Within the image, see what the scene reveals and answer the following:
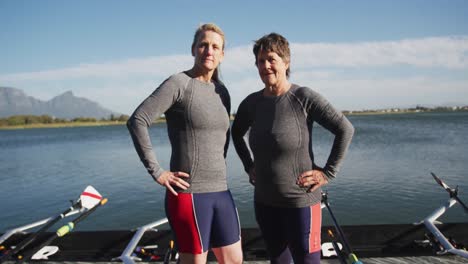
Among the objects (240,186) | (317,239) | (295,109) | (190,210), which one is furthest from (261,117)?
(240,186)

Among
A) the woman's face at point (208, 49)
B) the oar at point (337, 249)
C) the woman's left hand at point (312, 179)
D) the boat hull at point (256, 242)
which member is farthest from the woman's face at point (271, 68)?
the boat hull at point (256, 242)

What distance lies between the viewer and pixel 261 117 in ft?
8.52

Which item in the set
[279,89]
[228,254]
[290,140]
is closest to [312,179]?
[290,140]

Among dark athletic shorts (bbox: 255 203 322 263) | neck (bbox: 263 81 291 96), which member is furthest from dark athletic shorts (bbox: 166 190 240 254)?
neck (bbox: 263 81 291 96)

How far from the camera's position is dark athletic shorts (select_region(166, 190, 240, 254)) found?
95.4 inches

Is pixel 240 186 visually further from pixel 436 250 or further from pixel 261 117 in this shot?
pixel 261 117

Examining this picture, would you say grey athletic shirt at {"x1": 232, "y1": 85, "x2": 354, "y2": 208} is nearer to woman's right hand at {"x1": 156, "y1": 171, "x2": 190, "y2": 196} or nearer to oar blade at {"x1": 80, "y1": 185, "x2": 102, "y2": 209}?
woman's right hand at {"x1": 156, "y1": 171, "x2": 190, "y2": 196}

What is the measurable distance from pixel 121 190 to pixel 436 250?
11784 millimetres

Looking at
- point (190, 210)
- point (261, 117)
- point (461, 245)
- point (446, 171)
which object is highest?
point (261, 117)

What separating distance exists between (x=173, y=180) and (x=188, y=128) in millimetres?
390

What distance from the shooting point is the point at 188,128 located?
241 centimetres

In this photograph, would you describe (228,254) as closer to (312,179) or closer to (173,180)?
(173,180)

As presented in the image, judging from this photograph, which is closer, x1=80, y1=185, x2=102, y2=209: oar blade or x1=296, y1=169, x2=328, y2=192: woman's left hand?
x1=296, y1=169, x2=328, y2=192: woman's left hand

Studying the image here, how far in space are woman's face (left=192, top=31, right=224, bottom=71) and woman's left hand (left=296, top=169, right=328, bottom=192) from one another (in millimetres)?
1077
